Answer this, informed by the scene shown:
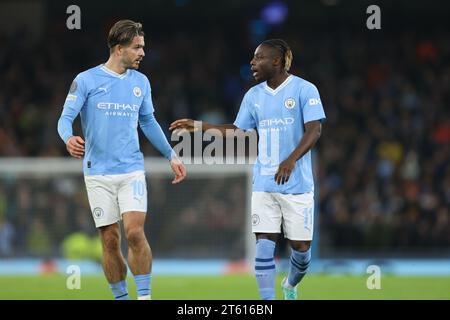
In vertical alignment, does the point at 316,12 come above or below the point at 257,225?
above

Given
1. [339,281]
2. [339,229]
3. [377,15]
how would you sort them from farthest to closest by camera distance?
[339,229]
[339,281]
[377,15]

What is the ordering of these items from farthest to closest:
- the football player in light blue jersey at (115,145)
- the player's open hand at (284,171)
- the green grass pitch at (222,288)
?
the green grass pitch at (222,288) < the football player in light blue jersey at (115,145) < the player's open hand at (284,171)

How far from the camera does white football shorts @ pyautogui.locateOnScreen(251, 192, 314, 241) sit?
28.7 ft

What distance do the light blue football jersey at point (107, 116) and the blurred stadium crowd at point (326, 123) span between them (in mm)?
7652

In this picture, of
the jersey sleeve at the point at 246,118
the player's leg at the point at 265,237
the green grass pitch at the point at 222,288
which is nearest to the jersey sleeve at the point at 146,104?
the jersey sleeve at the point at 246,118

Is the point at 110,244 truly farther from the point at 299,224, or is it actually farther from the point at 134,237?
the point at 299,224

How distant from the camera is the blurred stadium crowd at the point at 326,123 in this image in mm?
16484

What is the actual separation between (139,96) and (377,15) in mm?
3651

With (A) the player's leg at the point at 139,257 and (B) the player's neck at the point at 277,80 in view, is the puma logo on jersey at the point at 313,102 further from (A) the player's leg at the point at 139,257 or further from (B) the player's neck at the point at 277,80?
(A) the player's leg at the point at 139,257

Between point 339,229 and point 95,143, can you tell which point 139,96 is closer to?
point 95,143

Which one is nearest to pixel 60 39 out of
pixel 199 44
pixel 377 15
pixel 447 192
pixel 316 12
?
pixel 199 44

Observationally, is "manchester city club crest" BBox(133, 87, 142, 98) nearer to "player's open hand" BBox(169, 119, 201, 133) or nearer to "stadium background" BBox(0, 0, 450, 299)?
"player's open hand" BBox(169, 119, 201, 133)

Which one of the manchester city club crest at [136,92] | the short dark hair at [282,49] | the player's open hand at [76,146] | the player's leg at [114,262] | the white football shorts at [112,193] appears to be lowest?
the player's leg at [114,262]

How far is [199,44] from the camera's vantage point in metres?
22.2
